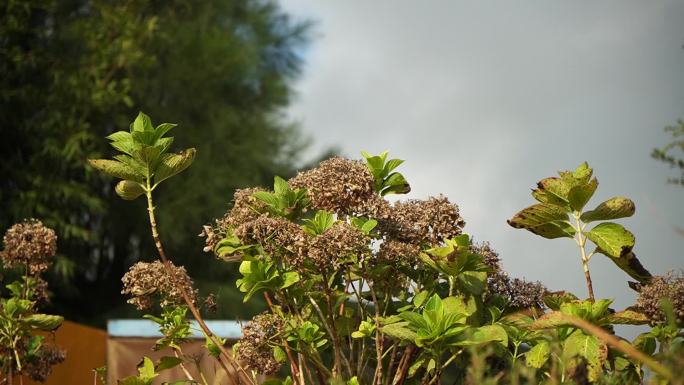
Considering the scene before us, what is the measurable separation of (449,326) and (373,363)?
1.61 feet

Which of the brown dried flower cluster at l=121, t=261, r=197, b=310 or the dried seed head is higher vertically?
the dried seed head

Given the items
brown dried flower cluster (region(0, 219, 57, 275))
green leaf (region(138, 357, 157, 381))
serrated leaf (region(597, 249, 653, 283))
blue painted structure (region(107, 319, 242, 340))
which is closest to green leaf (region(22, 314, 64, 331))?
brown dried flower cluster (region(0, 219, 57, 275))

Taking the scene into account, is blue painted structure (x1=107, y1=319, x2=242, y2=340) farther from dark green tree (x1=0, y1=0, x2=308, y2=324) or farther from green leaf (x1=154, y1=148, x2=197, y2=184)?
dark green tree (x1=0, y1=0, x2=308, y2=324)

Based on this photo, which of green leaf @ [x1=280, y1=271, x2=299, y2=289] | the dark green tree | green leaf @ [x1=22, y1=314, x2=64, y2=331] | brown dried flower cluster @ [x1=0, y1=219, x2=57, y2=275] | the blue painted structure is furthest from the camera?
the dark green tree

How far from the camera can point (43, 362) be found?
226 cm

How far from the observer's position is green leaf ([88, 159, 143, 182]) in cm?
157

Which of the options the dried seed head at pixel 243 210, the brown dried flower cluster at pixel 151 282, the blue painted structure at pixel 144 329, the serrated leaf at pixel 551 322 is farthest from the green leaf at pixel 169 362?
the blue painted structure at pixel 144 329

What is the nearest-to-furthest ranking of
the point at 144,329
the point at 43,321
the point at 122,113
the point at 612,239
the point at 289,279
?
1. the point at 289,279
2. the point at 612,239
3. the point at 43,321
4. the point at 144,329
5. the point at 122,113

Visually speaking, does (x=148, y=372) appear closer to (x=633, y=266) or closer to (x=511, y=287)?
(x=511, y=287)

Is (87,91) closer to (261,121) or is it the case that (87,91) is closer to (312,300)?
(261,121)

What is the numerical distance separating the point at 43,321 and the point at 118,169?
0.68 m

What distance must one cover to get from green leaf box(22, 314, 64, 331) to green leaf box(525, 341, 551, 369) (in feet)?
3.77

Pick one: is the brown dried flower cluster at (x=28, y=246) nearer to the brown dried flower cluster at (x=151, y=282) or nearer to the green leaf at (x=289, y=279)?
the brown dried flower cluster at (x=151, y=282)

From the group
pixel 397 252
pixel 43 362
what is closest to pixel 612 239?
pixel 397 252
